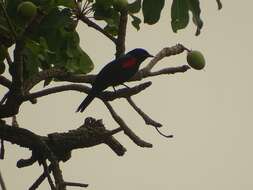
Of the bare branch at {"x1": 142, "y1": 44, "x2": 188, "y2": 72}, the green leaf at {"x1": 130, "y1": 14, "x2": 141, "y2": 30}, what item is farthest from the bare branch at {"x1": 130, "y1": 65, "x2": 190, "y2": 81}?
the green leaf at {"x1": 130, "y1": 14, "x2": 141, "y2": 30}

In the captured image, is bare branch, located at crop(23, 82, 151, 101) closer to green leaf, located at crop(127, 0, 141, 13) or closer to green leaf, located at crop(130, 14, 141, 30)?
green leaf, located at crop(127, 0, 141, 13)

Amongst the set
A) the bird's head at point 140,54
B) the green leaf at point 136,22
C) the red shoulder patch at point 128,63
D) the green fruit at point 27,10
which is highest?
the green leaf at point 136,22

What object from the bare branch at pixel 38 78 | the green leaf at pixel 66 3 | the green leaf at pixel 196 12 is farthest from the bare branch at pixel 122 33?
the green leaf at pixel 66 3

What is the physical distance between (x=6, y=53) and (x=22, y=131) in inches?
19.1

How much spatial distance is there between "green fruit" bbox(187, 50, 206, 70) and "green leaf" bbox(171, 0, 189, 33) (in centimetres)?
46

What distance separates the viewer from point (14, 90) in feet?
7.54

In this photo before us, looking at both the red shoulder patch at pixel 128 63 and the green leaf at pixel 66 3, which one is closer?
the red shoulder patch at pixel 128 63

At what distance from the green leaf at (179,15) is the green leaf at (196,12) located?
0.05 m

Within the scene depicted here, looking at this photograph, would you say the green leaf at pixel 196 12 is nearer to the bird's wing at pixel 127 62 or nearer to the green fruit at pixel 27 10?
the bird's wing at pixel 127 62

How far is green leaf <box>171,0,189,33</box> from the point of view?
343 centimetres

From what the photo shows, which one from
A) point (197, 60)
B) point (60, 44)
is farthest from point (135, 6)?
point (197, 60)

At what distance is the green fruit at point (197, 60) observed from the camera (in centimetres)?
304

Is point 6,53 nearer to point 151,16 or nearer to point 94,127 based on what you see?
point 94,127

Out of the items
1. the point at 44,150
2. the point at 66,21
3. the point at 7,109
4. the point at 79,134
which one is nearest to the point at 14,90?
the point at 7,109
